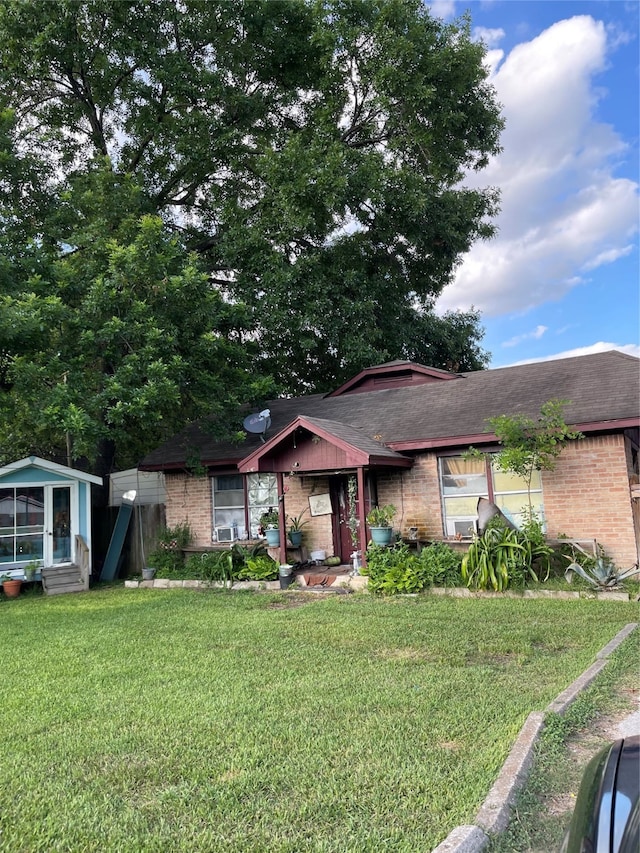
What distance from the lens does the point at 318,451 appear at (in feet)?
37.7

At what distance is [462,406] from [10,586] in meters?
10.5

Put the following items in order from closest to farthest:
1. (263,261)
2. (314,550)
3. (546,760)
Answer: (546,760), (314,550), (263,261)

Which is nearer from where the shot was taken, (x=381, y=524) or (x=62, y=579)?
(x=381, y=524)

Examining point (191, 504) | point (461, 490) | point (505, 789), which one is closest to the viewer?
point (505, 789)

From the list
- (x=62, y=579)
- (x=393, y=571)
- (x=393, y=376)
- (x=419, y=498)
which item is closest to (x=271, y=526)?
(x=419, y=498)

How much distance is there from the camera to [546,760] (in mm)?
3623

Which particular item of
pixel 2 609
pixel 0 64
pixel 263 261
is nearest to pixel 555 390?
pixel 263 261

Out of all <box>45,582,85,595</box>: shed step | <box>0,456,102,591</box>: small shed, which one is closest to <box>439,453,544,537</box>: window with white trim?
<box>0,456,102,591</box>: small shed

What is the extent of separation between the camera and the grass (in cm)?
307

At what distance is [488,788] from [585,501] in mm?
7946

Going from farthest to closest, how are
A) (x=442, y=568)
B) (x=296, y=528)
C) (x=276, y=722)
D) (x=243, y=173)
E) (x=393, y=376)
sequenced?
(x=243, y=173), (x=393, y=376), (x=296, y=528), (x=442, y=568), (x=276, y=722)

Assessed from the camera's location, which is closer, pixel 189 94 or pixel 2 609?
pixel 2 609

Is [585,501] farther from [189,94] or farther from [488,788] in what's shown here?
[189,94]

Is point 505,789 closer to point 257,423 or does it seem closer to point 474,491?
point 474,491
